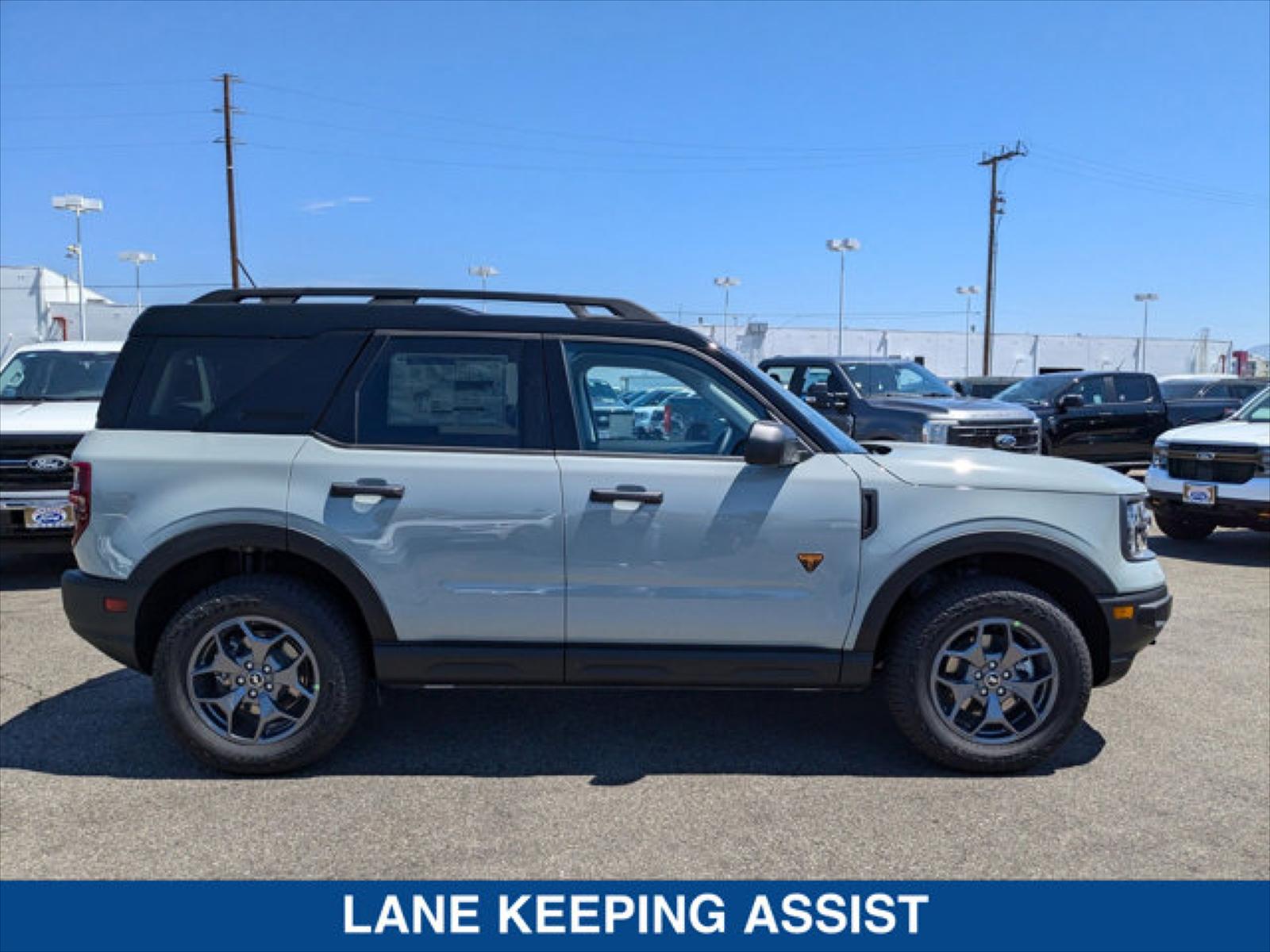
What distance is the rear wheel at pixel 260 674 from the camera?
12.3ft

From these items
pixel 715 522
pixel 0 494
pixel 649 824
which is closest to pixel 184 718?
pixel 649 824

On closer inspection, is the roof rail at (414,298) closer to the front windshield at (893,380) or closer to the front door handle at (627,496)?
the front door handle at (627,496)

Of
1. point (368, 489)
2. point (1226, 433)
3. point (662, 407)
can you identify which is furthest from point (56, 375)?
point (1226, 433)

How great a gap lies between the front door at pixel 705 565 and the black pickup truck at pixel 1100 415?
10.8 meters

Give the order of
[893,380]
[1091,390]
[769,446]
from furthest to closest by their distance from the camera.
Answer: [1091,390] → [893,380] → [769,446]

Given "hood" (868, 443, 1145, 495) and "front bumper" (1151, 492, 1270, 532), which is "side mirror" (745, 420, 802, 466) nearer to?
"hood" (868, 443, 1145, 495)

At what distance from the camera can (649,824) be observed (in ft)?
11.3

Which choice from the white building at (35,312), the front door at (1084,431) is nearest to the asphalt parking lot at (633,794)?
the front door at (1084,431)

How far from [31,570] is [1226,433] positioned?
10716 mm

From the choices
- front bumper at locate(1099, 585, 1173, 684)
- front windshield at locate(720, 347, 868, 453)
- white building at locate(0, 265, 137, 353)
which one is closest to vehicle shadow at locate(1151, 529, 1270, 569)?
front bumper at locate(1099, 585, 1173, 684)

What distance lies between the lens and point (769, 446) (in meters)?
3.63

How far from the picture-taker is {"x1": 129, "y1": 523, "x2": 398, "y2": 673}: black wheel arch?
3.71m

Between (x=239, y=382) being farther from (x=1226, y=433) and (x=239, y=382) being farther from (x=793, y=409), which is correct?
(x=1226, y=433)

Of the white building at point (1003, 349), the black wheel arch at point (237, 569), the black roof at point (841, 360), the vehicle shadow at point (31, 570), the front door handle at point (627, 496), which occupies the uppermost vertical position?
the white building at point (1003, 349)
